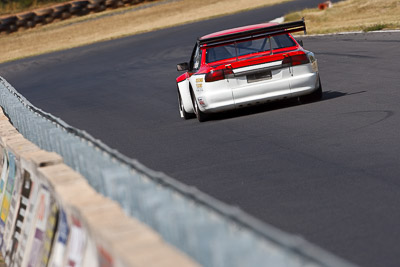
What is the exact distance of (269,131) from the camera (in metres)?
13.6

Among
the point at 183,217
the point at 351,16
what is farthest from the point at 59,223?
the point at 351,16

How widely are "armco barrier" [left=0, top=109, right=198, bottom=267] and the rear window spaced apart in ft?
19.4

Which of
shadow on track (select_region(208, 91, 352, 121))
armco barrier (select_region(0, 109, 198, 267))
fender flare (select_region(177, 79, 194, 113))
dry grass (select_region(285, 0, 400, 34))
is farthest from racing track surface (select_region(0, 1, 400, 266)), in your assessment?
dry grass (select_region(285, 0, 400, 34))

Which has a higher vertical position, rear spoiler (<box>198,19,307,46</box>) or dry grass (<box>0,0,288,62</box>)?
rear spoiler (<box>198,19,307,46</box>)

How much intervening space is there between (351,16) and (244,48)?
994 inches

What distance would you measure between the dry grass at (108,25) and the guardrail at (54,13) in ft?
4.13

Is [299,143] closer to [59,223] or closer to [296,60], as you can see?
[296,60]

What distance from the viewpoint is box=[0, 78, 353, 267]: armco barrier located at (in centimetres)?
367

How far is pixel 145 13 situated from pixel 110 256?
195ft

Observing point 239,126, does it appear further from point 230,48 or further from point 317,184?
point 317,184

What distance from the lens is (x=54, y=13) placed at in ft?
223

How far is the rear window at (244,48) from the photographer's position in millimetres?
15719

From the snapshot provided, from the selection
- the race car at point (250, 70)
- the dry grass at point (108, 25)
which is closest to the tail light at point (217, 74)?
the race car at point (250, 70)

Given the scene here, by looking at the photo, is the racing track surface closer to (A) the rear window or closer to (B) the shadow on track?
(B) the shadow on track
